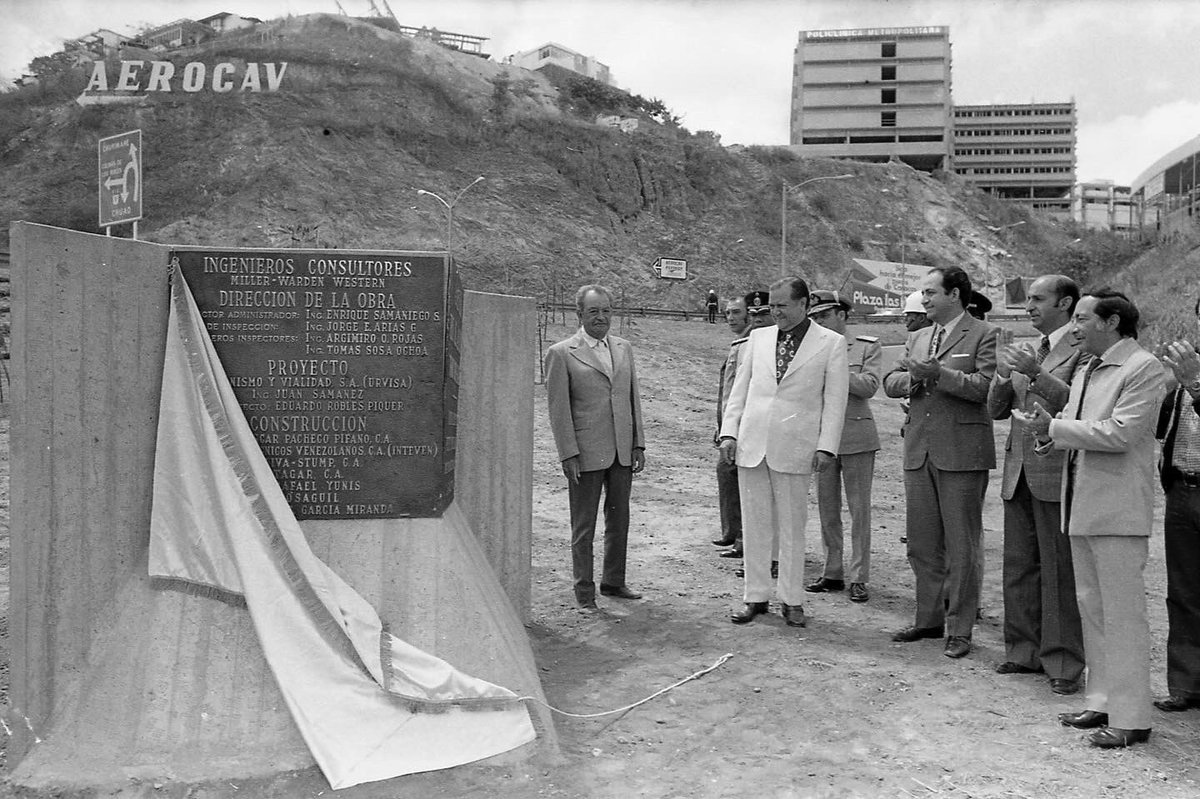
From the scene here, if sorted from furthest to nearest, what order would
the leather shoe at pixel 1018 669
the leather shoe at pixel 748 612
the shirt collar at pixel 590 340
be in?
1. the shirt collar at pixel 590 340
2. the leather shoe at pixel 748 612
3. the leather shoe at pixel 1018 669

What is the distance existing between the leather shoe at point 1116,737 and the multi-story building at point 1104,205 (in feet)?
295

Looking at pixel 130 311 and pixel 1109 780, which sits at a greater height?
pixel 130 311

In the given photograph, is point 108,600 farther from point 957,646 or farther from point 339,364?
point 957,646

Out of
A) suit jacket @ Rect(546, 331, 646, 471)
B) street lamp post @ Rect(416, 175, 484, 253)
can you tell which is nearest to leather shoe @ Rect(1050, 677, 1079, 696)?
suit jacket @ Rect(546, 331, 646, 471)

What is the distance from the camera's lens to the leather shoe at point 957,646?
5035mm

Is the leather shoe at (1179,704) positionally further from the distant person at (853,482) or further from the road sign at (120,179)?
the road sign at (120,179)

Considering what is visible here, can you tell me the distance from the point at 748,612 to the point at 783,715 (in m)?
1.35

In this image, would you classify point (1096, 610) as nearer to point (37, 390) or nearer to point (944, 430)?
point (944, 430)

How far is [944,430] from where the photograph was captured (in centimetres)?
508

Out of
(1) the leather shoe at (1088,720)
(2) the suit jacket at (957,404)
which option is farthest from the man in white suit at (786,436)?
(1) the leather shoe at (1088,720)

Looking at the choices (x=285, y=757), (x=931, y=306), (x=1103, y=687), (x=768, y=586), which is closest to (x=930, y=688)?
(x=1103, y=687)

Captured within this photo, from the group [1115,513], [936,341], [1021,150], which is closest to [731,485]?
[936,341]

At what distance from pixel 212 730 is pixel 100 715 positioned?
411 mm

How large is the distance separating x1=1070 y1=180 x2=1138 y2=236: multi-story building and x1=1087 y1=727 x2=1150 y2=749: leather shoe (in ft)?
295
